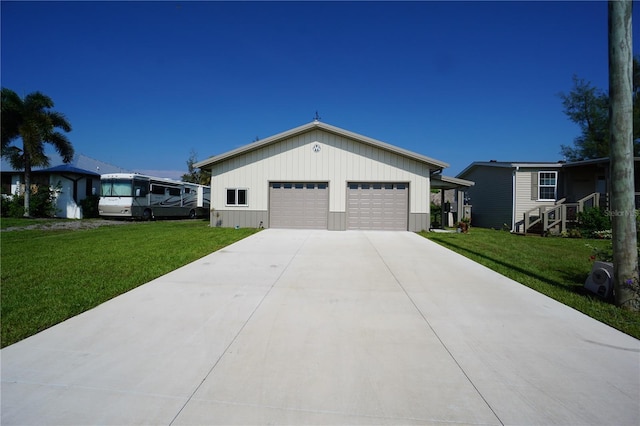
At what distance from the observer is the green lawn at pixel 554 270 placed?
4.16 meters

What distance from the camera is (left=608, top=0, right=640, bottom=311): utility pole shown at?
14.1 feet

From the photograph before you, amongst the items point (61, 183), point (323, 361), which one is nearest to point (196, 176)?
point (61, 183)

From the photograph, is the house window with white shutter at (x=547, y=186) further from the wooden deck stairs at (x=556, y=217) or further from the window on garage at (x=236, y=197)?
the window on garage at (x=236, y=197)

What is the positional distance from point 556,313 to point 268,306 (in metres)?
4.00

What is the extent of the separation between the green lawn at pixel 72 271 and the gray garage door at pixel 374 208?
244 inches

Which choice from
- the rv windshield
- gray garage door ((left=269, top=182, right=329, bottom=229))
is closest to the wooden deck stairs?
gray garage door ((left=269, top=182, right=329, bottom=229))

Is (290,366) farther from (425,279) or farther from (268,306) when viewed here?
(425,279)

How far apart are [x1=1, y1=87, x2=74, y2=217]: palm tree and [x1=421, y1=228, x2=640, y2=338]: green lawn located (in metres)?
23.9

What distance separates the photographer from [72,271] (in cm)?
592

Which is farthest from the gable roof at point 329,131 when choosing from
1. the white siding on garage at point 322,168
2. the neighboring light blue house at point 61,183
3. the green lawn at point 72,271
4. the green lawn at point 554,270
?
the neighboring light blue house at point 61,183

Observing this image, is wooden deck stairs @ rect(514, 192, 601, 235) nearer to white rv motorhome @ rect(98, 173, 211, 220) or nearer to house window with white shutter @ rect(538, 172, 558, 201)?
house window with white shutter @ rect(538, 172, 558, 201)

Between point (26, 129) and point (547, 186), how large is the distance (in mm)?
30957

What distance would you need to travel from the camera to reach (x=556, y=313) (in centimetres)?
420

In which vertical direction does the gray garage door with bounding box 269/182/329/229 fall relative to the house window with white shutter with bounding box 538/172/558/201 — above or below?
below
